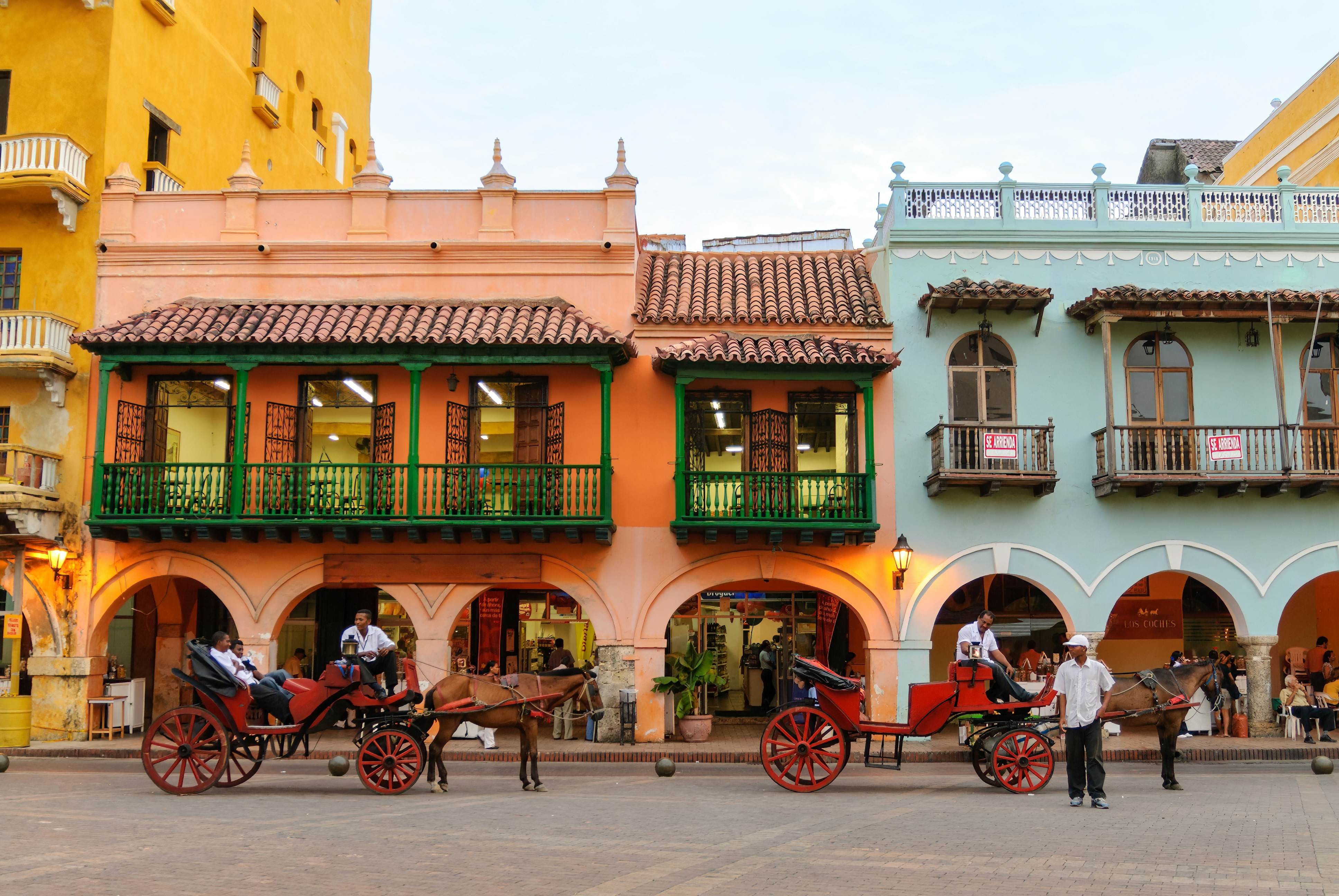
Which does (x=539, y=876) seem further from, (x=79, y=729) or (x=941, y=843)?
(x=79, y=729)

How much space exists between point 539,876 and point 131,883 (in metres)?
2.78

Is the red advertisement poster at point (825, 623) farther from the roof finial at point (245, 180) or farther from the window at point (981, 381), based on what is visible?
the roof finial at point (245, 180)

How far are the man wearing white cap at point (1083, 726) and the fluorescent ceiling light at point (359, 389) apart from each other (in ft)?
39.5

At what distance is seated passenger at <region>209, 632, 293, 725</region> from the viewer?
12625 mm

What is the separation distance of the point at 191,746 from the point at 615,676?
784 cm

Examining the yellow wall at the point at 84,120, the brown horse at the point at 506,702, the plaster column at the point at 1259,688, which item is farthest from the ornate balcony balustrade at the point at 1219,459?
the yellow wall at the point at 84,120

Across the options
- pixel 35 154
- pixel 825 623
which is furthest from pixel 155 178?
pixel 825 623

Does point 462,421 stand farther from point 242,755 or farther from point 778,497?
point 242,755

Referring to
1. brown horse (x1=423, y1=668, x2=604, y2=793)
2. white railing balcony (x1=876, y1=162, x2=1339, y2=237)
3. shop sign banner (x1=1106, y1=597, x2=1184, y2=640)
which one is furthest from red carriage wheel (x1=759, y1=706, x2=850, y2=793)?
shop sign banner (x1=1106, y1=597, x2=1184, y2=640)

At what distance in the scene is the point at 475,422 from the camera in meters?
19.7

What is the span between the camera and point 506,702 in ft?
43.4

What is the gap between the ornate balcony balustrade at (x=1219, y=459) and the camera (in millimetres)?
18859

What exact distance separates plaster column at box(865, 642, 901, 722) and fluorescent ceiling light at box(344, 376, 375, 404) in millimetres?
9122

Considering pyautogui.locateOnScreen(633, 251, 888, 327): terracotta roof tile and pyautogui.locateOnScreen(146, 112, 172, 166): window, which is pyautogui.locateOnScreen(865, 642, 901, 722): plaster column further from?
pyautogui.locateOnScreen(146, 112, 172, 166): window
